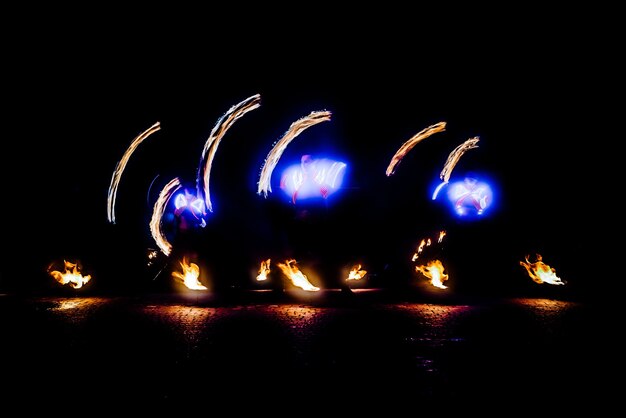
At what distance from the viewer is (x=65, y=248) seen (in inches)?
502

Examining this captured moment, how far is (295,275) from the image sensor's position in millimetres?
10961

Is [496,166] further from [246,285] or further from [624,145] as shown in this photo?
[246,285]

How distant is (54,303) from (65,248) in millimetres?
4229

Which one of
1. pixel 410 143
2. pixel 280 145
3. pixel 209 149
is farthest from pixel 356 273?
pixel 209 149

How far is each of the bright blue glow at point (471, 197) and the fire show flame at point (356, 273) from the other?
400cm

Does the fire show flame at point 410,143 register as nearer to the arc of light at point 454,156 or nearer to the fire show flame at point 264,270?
the arc of light at point 454,156

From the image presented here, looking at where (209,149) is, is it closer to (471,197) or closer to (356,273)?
(356,273)

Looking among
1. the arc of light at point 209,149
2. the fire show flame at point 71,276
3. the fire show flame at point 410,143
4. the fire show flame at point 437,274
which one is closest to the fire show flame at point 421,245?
the fire show flame at point 437,274

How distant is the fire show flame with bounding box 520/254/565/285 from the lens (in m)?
10.2

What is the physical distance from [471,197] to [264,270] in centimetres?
752

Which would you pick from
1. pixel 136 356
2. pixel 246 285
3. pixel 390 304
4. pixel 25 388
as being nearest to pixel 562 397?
pixel 136 356

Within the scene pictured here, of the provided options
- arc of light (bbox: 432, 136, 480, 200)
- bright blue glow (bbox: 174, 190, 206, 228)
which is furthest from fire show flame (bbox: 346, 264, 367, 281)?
bright blue glow (bbox: 174, 190, 206, 228)

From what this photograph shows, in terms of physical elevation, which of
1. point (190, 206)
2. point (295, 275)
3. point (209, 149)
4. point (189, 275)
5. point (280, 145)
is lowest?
point (295, 275)

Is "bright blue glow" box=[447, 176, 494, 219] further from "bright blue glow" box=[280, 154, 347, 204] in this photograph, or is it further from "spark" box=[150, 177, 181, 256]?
"spark" box=[150, 177, 181, 256]
